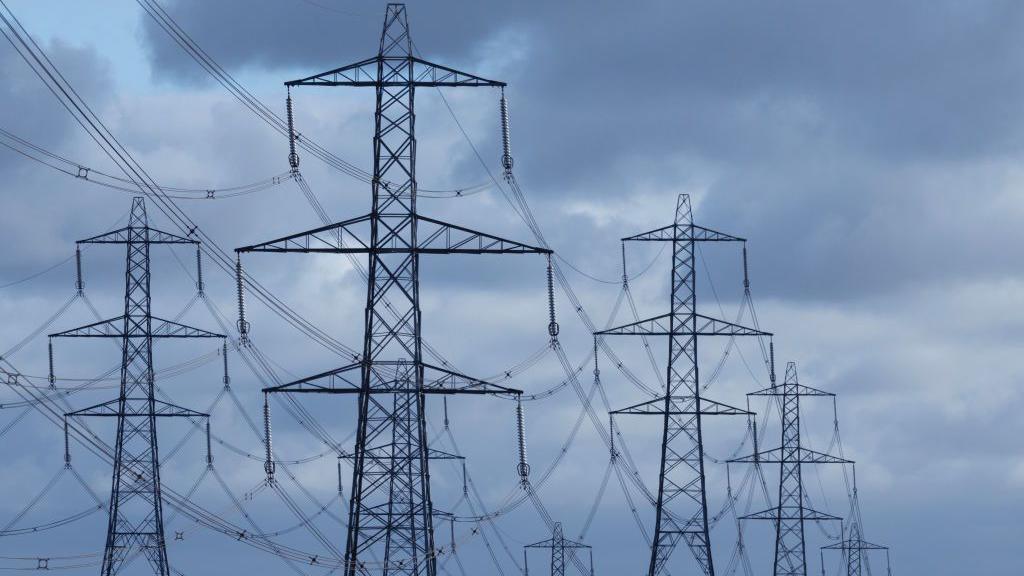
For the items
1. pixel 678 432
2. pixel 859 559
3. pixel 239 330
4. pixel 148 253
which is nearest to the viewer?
pixel 239 330

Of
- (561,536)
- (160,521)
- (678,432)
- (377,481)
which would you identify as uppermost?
(561,536)

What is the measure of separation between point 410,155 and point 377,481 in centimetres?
1008

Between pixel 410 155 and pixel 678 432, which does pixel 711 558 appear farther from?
pixel 410 155

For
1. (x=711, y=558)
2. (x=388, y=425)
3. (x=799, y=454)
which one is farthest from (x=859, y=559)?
(x=388, y=425)

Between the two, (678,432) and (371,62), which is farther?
(678,432)

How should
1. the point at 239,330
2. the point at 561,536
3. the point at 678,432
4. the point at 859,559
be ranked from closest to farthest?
the point at 239,330, the point at 678,432, the point at 561,536, the point at 859,559

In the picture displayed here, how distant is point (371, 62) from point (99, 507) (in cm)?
3795

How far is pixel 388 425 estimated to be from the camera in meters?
72.3

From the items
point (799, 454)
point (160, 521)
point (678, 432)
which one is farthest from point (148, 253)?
point (799, 454)

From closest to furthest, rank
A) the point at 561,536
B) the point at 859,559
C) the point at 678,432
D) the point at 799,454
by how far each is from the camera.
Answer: the point at 678,432 < the point at 799,454 < the point at 561,536 < the point at 859,559

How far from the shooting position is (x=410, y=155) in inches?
2872

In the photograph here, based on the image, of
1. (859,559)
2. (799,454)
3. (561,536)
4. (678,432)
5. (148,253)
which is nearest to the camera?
(148,253)

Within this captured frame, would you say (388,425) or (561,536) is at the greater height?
(561,536)

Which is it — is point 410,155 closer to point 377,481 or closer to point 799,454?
point 377,481
